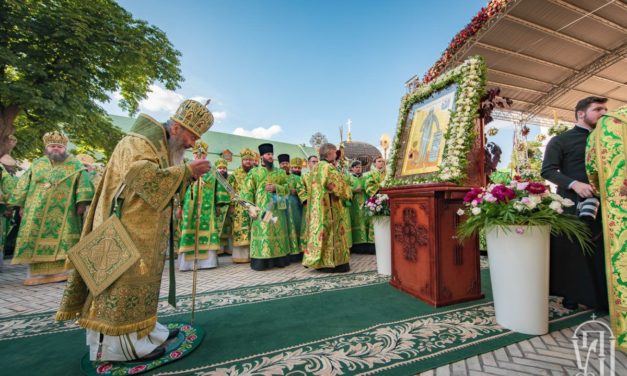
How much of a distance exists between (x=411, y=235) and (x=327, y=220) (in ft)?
5.97

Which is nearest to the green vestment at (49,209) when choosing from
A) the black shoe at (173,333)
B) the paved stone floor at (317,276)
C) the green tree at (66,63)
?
the paved stone floor at (317,276)

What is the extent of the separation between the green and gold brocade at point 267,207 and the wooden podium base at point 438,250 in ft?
10.2

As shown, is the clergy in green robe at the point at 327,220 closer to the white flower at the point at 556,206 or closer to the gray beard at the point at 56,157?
the white flower at the point at 556,206

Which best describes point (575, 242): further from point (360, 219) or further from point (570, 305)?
point (360, 219)

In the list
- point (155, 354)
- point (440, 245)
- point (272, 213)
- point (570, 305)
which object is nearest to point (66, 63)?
point (272, 213)

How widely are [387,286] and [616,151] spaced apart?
295 cm

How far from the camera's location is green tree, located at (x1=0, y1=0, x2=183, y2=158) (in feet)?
30.7

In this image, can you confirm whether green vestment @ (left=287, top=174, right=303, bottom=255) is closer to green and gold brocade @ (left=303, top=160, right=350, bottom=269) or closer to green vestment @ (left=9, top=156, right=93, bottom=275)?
green and gold brocade @ (left=303, top=160, right=350, bottom=269)

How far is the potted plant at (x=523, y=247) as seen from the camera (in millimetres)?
2572

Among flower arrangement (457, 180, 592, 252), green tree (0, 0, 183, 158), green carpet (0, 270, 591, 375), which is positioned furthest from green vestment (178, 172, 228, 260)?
green tree (0, 0, 183, 158)

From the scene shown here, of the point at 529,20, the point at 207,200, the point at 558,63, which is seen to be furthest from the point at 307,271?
the point at 558,63

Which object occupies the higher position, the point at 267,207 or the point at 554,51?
→ the point at 554,51

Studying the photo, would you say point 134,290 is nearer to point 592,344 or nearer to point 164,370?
point 164,370

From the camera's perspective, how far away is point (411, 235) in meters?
3.73
